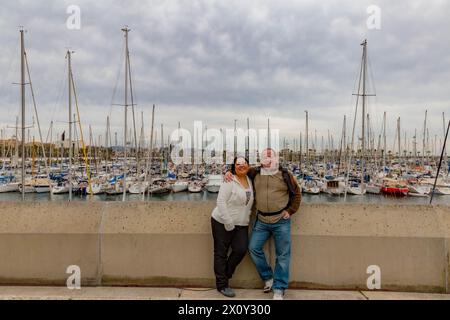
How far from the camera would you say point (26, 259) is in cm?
564

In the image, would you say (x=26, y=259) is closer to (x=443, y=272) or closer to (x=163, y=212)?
(x=163, y=212)

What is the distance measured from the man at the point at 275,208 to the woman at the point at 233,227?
0.41 feet

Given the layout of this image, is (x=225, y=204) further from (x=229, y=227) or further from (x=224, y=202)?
(x=229, y=227)

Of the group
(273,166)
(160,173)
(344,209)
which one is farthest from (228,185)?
(160,173)

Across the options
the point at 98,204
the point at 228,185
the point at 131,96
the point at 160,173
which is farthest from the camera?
the point at 160,173


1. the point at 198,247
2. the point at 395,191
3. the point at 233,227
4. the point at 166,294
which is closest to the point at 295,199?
the point at 233,227

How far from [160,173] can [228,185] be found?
6183 centimetres

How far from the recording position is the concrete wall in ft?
18.0

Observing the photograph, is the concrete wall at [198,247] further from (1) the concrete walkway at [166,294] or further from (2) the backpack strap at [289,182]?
(2) the backpack strap at [289,182]

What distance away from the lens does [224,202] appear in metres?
5.11

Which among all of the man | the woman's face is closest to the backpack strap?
the man

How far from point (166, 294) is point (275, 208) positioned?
2.02m

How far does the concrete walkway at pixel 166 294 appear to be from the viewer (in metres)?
5.12
